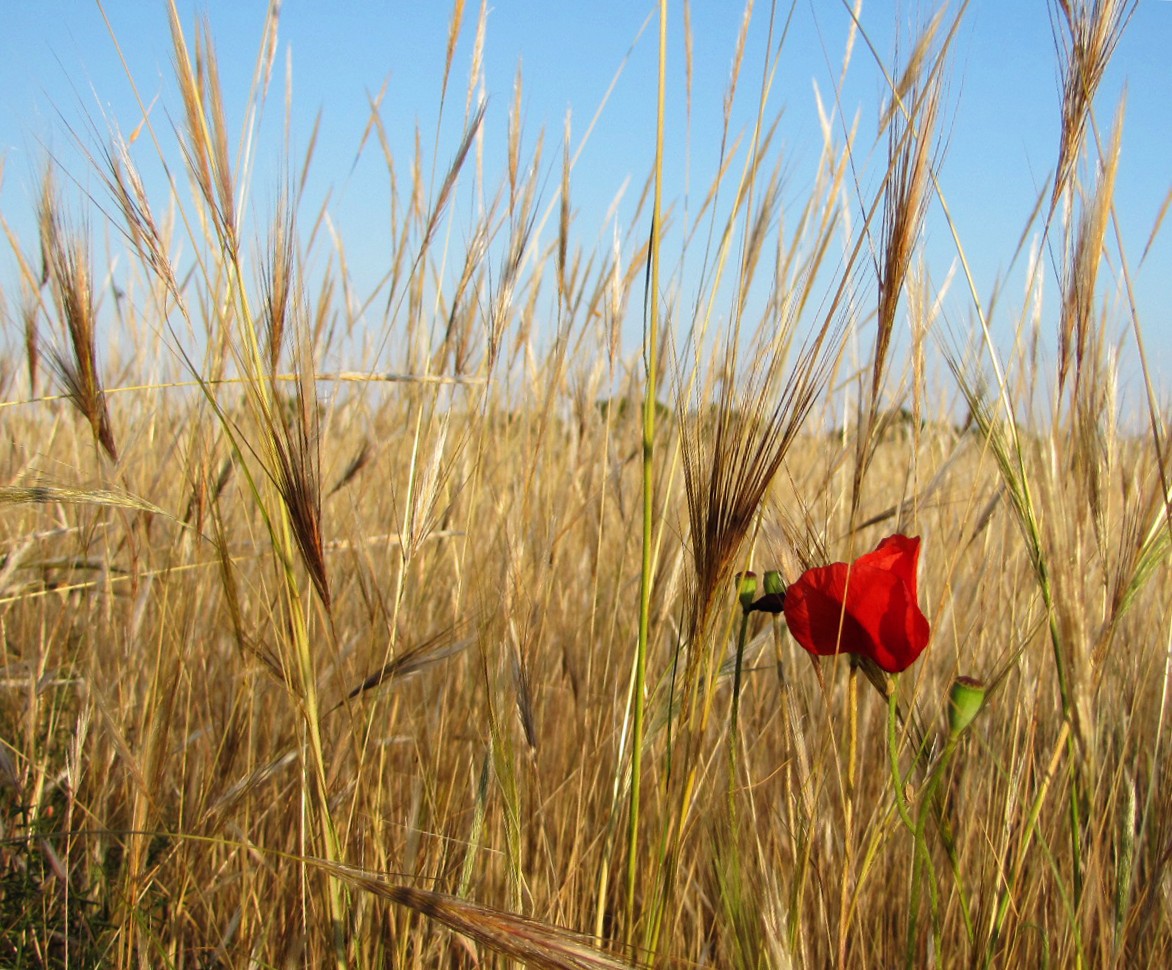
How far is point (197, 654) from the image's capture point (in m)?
1.34

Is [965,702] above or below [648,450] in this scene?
below

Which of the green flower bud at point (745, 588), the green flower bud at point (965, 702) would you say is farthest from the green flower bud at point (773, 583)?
the green flower bud at point (965, 702)

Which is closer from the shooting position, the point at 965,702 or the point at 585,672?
the point at 965,702

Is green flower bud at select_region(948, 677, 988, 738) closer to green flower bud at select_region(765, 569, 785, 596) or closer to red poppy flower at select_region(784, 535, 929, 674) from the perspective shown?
red poppy flower at select_region(784, 535, 929, 674)

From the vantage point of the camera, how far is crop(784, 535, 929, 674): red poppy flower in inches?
26.3

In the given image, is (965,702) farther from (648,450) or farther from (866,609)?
(648,450)

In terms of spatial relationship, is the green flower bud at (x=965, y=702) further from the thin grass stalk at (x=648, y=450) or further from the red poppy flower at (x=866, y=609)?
the thin grass stalk at (x=648, y=450)

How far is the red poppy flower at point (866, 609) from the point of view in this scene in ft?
2.19

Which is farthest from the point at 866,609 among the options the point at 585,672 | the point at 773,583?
the point at 585,672

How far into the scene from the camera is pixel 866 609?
0.67 meters

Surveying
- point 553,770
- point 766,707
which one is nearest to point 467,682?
point 553,770

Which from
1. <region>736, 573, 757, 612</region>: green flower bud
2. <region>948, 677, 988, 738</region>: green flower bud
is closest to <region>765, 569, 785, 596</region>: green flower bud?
<region>736, 573, 757, 612</region>: green flower bud

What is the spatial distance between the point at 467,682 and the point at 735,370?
0.71 metres

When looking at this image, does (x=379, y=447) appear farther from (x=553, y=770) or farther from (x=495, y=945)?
(x=495, y=945)
